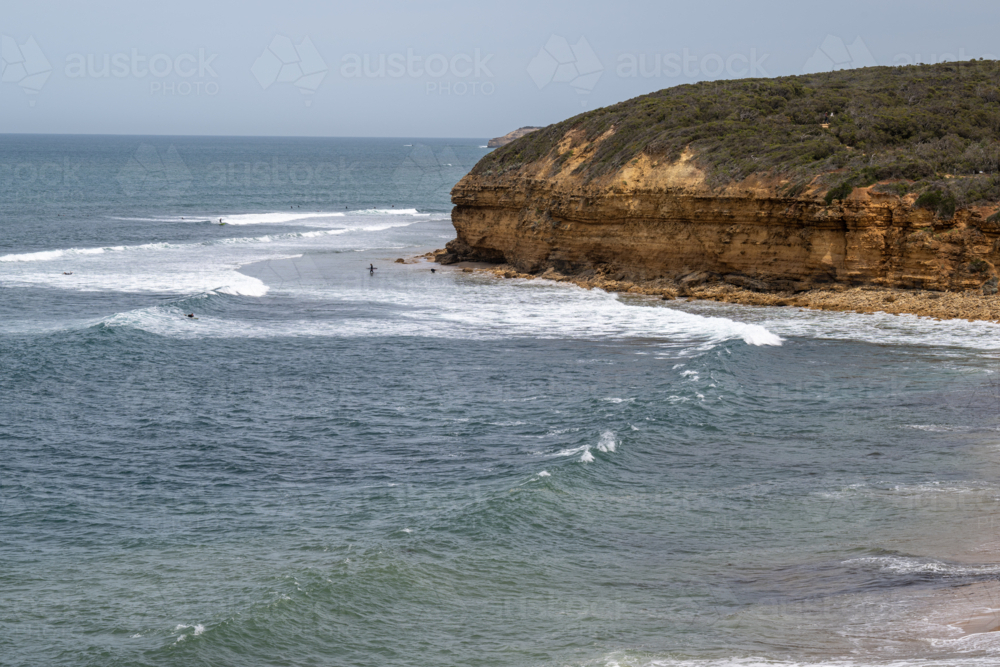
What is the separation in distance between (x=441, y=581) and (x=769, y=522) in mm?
5143

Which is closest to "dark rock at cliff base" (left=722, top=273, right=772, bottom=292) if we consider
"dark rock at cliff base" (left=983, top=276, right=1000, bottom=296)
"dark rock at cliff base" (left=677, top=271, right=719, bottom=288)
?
"dark rock at cliff base" (left=677, top=271, right=719, bottom=288)

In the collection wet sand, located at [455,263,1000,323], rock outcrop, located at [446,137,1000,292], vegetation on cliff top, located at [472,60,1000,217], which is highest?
vegetation on cliff top, located at [472,60,1000,217]

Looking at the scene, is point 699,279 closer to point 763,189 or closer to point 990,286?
point 763,189

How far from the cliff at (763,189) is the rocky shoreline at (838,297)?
0.33m

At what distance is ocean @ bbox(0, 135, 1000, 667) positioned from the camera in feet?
36.1

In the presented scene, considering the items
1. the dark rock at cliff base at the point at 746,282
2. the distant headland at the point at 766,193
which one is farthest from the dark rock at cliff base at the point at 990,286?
the dark rock at cliff base at the point at 746,282

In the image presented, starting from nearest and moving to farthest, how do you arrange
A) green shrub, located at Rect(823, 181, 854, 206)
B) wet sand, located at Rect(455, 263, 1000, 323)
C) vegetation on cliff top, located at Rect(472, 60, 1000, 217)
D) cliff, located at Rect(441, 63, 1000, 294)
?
wet sand, located at Rect(455, 263, 1000, 323), cliff, located at Rect(441, 63, 1000, 294), green shrub, located at Rect(823, 181, 854, 206), vegetation on cliff top, located at Rect(472, 60, 1000, 217)

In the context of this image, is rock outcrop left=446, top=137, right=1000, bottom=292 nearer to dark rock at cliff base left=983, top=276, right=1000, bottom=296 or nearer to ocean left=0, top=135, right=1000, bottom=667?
dark rock at cliff base left=983, top=276, right=1000, bottom=296

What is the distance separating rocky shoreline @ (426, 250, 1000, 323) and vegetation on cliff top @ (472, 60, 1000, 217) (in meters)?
2.92

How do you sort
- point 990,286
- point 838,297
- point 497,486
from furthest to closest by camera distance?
1. point 838,297
2. point 990,286
3. point 497,486

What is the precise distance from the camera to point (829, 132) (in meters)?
38.6

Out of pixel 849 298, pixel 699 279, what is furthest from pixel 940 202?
pixel 699 279

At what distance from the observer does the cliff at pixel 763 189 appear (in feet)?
102

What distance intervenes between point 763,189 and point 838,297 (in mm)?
4767
